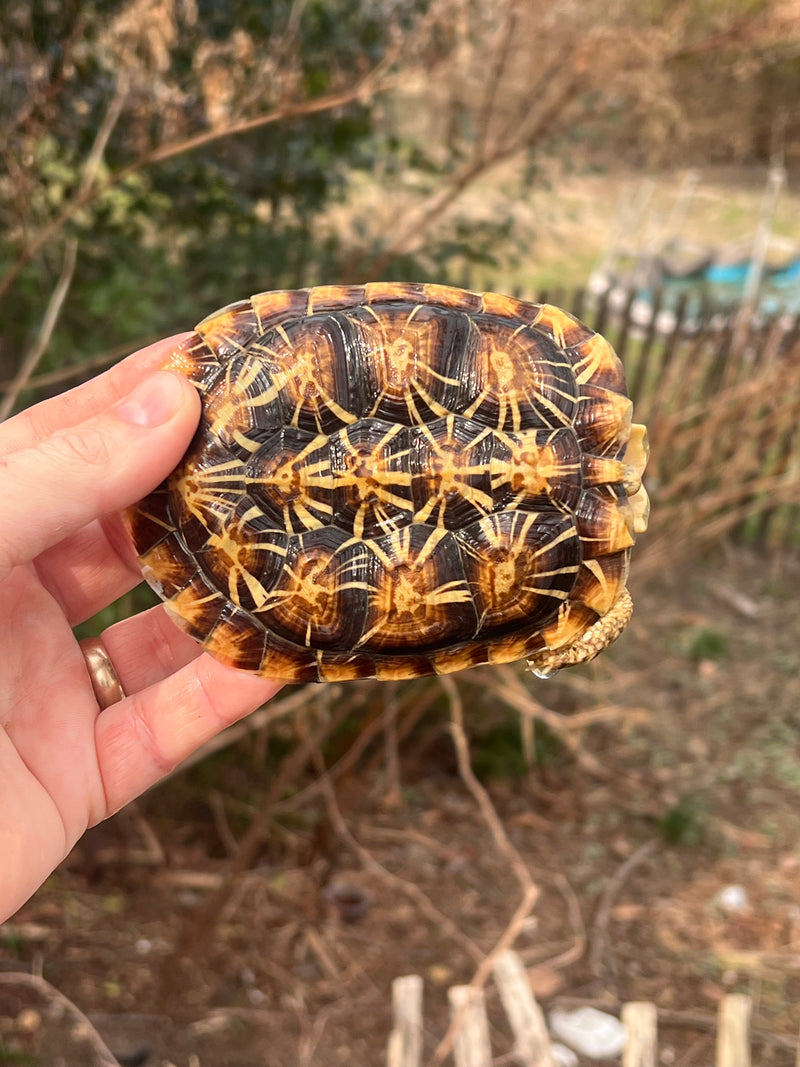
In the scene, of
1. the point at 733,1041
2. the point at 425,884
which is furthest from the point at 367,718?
the point at 733,1041

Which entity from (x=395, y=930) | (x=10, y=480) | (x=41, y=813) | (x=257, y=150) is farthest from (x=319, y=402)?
(x=395, y=930)

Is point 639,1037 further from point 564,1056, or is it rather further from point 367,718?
point 367,718

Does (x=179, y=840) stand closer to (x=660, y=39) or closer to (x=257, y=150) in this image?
(x=257, y=150)

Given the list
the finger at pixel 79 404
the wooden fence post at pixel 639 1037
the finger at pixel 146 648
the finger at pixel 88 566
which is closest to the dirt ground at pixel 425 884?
the finger at pixel 146 648

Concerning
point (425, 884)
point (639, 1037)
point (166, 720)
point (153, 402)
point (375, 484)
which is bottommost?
point (425, 884)

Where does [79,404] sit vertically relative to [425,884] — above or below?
above

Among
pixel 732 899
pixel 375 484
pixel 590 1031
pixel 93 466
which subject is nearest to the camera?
pixel 93 466

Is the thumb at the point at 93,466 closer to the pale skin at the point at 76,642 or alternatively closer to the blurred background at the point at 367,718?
the pale skin at the point at 76,642
